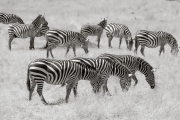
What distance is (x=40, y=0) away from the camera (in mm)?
30188

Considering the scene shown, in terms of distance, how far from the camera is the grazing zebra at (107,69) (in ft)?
31.2

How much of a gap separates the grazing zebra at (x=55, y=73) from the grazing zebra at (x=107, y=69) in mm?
570

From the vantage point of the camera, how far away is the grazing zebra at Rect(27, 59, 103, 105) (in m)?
8.16

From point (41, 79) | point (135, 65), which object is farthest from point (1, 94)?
point (135, 65)

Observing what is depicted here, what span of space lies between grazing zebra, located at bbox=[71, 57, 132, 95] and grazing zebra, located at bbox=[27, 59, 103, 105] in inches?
22.4

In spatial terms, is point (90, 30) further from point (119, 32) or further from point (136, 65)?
point (136, 65)

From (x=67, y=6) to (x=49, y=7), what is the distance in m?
1.72

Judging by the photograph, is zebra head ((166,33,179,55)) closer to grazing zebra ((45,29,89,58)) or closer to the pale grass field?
the pale grass field

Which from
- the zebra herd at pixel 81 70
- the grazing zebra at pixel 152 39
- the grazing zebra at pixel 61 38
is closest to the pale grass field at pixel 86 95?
the zebra herd at pixel 81 70

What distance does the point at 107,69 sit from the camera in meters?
Answer: 9.62

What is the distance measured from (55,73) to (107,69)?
200 centimetres

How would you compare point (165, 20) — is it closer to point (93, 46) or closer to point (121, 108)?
point (93, 46)

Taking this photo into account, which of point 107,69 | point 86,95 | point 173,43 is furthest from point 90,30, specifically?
point 86,95

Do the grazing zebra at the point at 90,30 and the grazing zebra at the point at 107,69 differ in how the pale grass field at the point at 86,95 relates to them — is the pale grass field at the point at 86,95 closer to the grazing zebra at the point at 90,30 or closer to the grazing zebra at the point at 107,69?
the grazing zebra at the point at 107,69
